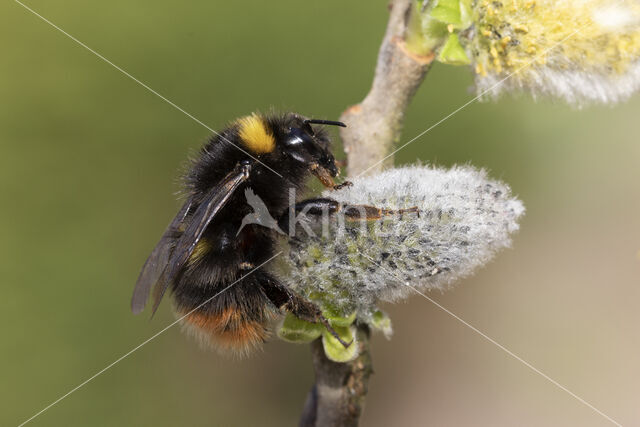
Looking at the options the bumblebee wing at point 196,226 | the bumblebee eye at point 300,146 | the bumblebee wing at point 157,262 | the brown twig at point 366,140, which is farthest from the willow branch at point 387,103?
the bumblebee wing at point 157,262

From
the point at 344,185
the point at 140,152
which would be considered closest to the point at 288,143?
the point at 344,185

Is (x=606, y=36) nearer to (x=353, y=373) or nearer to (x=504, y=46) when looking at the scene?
(x=504, y=46)

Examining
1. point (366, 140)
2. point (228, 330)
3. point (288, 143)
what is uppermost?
point (366, 140)

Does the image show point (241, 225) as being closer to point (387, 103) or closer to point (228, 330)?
point (228, 330)

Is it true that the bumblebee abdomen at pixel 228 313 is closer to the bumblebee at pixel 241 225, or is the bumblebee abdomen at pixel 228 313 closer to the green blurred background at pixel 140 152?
the bumblebee at pixel 241 225

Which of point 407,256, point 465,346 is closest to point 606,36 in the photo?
point 407,256
